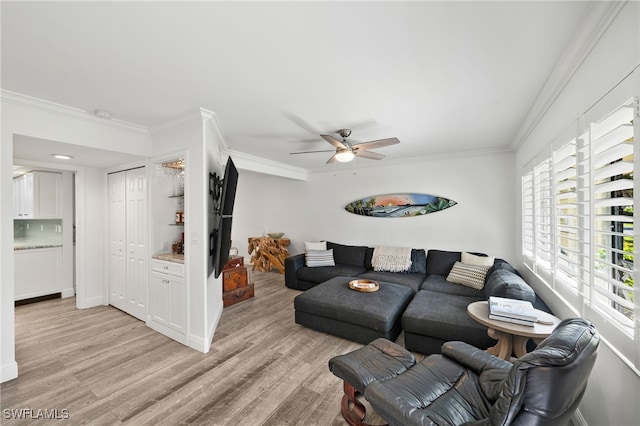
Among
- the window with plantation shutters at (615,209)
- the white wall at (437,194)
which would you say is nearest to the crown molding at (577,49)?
the window with plantation shutters at (615,209)

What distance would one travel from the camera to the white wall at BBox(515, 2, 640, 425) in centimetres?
116

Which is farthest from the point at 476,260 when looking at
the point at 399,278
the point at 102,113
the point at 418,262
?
the point at 102,113

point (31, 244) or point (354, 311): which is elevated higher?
point (31, 244)

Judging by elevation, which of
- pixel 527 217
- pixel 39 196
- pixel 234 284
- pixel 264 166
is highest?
pixel 264 166

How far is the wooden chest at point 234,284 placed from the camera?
3.97 m

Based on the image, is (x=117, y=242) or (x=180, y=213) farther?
(x=117, y=242)

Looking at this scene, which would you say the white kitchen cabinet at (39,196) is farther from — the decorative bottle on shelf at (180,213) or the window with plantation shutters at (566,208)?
the window with plantation shutters at (566,208)

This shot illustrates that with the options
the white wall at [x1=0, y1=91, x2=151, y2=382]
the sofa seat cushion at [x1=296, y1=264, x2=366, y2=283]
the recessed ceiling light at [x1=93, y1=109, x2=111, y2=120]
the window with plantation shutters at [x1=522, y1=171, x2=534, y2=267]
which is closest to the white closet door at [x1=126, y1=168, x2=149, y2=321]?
the white wall at [x1=0, y1=91, x2=151, y2=382]

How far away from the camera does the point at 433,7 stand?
4.20 ft

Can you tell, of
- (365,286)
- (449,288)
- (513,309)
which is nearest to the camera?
(513,309)

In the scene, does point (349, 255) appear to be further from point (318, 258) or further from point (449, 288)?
point (449, 288)

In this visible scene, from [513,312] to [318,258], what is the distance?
3447 millimetres

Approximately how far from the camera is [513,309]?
210 cm

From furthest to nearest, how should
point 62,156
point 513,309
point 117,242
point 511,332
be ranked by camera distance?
1. point 117,242
2. point 62,156
3. point 513,309
4. point 511,332
